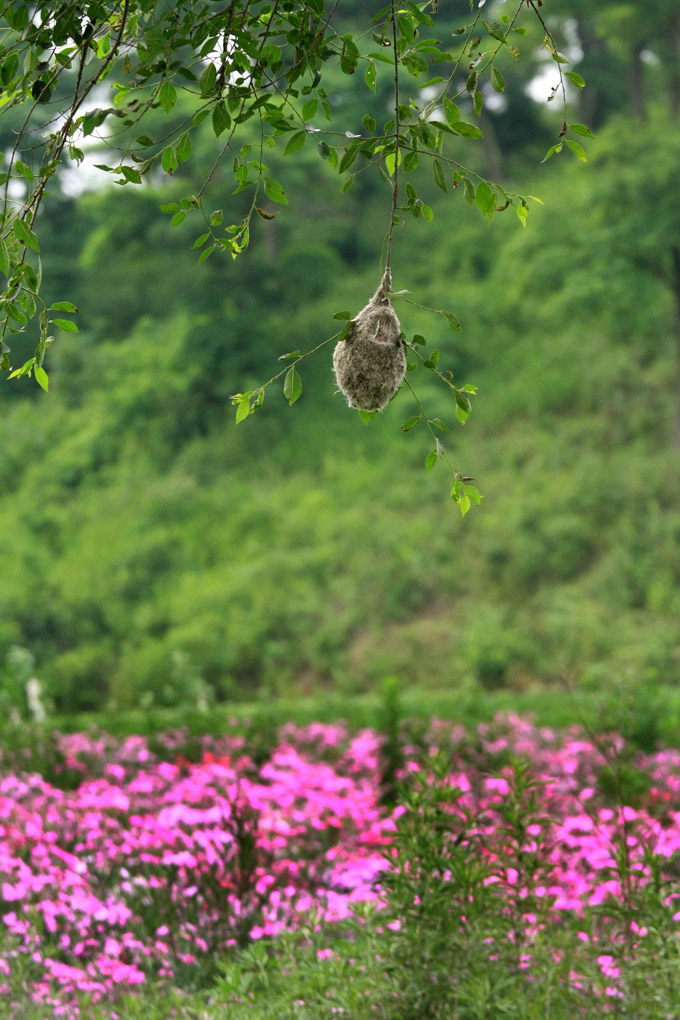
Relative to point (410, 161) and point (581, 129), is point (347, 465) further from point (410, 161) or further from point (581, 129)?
point (581, 129)

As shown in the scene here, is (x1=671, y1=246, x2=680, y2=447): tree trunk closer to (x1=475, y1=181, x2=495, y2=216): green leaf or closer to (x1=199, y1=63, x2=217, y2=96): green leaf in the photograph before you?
(x1=475, y1=181, x2=495, y2=216): green leaf

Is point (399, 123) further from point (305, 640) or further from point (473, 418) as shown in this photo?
point (473, 418)

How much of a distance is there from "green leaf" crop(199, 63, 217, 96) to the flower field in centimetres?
202

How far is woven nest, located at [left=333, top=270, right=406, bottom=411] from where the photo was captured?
225 centimetres

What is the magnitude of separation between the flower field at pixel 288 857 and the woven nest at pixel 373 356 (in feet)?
4.55

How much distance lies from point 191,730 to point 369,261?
46.0 ft

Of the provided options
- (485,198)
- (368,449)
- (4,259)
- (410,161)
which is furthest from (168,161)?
(368,449)

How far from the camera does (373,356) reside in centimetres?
225

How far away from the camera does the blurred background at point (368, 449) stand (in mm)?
13102

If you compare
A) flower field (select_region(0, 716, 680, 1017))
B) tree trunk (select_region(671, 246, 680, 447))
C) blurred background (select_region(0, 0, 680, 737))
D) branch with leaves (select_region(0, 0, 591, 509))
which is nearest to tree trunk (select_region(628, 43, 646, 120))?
blurred background (select_region(0, 0, 680, 737))

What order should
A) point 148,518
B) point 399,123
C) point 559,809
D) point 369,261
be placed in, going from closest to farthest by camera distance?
point 399,123 → point 559,809 → point 148,518 → point 369,261

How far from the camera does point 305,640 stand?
1370cm

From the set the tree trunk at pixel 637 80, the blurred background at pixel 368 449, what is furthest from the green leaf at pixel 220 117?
the tree trunk at pixel 637 80

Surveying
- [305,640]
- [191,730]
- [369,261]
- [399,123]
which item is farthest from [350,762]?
[369,261]
